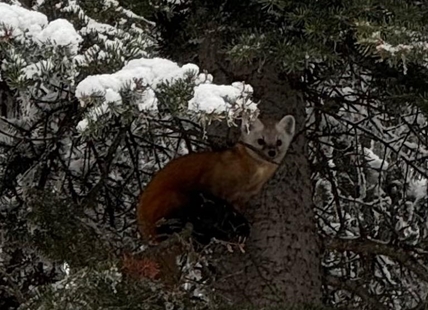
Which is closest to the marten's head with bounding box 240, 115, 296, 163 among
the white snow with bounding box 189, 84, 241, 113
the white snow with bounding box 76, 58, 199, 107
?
the white snow with bounding box 76, 58, 199, 107

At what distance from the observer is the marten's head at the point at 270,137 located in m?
5.05

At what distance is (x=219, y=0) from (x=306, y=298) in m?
1.72

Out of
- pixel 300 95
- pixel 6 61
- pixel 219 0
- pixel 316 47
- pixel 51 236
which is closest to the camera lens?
pixel 6 61

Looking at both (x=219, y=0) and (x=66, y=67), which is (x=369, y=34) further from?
(x=219, y=0)

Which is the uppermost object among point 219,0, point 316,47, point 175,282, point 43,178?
point 219,0

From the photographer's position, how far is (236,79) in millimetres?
5168

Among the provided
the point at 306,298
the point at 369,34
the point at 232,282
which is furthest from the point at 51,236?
the point at 369,34

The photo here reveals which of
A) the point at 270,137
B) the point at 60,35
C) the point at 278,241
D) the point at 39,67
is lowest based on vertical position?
the point at 278,241

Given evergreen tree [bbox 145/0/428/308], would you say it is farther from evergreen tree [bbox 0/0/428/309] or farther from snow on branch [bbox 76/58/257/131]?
snow on branch [bbox 76/58/257/131]

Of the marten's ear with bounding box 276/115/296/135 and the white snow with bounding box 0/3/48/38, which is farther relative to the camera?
the marten's ear with bounding box 276/115/296/135

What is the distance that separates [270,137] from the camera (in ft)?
16.5

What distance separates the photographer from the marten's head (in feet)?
16.6

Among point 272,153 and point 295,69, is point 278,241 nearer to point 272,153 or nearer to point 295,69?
point 272,153

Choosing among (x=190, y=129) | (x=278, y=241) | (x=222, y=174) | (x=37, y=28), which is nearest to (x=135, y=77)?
(x=37, y=28)
